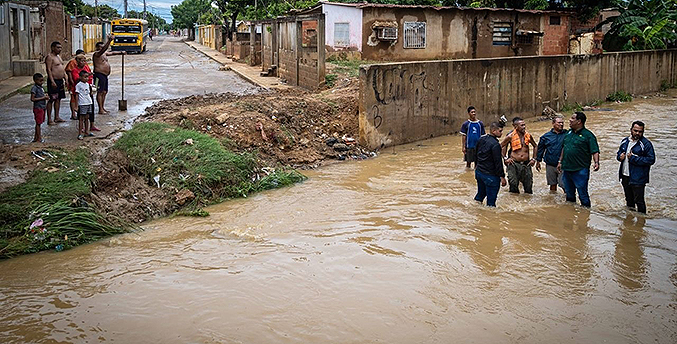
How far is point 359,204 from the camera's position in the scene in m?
10.6

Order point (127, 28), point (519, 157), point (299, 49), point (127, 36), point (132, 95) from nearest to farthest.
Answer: point (519, 157) → point (132, 95) → point (299, 49) → point (127, 36) → point (127, 28)

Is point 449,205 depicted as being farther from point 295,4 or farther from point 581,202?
point 295,4

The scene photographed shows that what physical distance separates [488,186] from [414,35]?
58.1ft

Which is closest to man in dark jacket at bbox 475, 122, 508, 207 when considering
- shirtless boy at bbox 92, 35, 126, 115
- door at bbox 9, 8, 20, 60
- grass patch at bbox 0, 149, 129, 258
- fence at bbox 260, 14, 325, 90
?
grass patch at bbox 0, 149, 129, 258

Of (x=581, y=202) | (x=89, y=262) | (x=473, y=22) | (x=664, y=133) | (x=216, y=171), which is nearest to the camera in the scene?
(x=89, y=262)

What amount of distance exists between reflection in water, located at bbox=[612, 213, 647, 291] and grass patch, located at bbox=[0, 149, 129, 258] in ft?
21.7

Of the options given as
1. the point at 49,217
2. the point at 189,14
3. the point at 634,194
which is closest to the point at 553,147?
the point at 634,194

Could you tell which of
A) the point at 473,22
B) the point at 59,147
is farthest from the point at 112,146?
the point at 473,22

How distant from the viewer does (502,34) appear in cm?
2927

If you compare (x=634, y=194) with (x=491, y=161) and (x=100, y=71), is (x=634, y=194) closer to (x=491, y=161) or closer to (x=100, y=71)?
(x=491, y=161)

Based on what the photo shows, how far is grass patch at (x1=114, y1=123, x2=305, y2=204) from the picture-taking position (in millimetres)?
10539

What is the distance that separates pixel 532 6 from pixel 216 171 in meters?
25.6

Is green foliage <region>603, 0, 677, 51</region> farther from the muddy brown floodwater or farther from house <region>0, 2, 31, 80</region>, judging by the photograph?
house <region>0, 2, 31, 80</region>

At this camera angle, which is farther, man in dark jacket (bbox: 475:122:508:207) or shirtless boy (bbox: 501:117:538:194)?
shirtless boy (bbox: 501:117:538:194)
